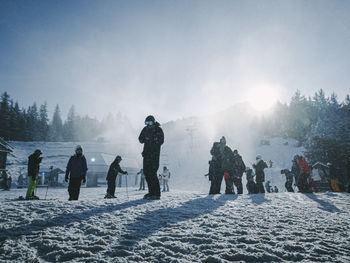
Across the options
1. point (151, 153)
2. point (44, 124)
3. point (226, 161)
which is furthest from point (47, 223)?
point (44, 124)

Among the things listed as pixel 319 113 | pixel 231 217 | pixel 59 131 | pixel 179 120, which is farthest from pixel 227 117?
pixel 231 217

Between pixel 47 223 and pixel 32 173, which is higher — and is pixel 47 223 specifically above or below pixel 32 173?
below

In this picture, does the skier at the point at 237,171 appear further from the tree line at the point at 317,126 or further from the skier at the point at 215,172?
the tree line at the point at 317,126

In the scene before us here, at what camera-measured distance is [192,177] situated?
1561 inches

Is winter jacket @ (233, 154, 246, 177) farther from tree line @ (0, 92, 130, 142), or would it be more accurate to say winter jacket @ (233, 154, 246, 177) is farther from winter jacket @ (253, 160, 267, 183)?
tree line @ (0, 92, 130, 142)

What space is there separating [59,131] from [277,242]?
87284mm

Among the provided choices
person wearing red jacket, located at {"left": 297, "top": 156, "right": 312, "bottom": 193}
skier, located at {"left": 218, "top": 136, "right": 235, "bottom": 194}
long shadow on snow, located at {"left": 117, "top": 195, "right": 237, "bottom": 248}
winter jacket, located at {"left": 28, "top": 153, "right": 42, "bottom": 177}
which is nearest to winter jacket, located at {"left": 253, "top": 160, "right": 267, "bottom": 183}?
person wearing red jacket, located at {"left": 297, "top": 156, "right": 312, "bottom": 193}

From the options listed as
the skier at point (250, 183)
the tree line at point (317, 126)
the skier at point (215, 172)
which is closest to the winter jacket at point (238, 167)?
the skier at point (215, 172)

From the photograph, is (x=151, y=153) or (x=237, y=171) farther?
(x=237, y=171)

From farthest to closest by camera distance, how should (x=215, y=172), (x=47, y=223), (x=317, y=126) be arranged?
1. (x=317, y=126)
2. (x=215, y=172)
3. (x=47, y=223)

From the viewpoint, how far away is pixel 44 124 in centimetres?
7012

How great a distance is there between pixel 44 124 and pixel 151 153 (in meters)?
79.6

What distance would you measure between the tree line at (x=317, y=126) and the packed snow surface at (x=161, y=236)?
27.5 metres

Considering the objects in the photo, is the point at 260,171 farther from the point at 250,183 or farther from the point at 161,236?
the point at 161,236
